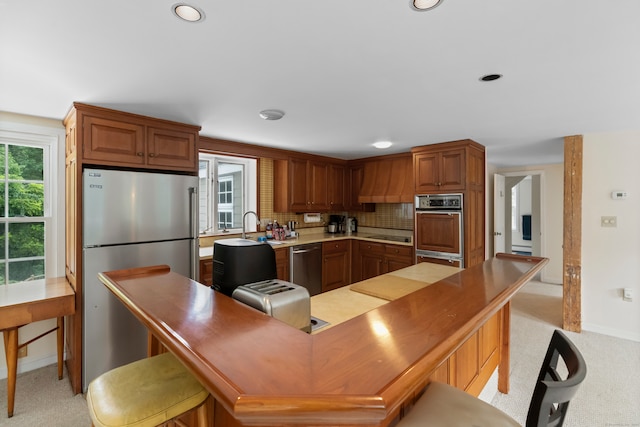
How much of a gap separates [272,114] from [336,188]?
2.65m

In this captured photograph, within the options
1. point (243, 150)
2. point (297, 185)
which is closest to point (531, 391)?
point (297, 185)

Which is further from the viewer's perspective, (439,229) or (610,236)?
(439,229)

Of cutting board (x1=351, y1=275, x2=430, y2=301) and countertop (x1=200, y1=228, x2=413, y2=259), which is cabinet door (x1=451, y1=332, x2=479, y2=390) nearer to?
cutting board (x1=351, y1=275, x2=430, y2=301)

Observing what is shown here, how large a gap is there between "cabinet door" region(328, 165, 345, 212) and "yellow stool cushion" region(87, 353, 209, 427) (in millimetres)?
3972

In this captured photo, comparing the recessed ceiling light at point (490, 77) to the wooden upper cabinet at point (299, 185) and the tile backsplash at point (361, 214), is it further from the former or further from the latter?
the tile backsplash at point (361, 214)

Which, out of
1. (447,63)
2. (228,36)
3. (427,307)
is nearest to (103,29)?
(228,36)

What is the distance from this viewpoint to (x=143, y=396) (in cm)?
110

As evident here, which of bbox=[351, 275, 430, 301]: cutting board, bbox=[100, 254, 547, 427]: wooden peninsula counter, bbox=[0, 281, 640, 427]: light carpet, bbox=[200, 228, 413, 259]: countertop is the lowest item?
bbox=[0, 281, 640, 427]: light carpet

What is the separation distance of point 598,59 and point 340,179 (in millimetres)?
3739

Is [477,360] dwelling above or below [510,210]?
below

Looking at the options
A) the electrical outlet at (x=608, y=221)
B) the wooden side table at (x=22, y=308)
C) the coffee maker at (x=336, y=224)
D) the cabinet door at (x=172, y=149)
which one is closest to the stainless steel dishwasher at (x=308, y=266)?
the coffee maker at (x=336, y=224)

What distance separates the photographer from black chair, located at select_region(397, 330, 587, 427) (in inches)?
34.2

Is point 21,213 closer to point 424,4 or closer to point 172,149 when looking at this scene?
point 172,149

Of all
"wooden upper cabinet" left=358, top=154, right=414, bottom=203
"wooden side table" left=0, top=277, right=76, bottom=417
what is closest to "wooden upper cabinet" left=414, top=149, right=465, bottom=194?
"wooden upper cabinet" left=358, top=154, right=414, bottom=203
